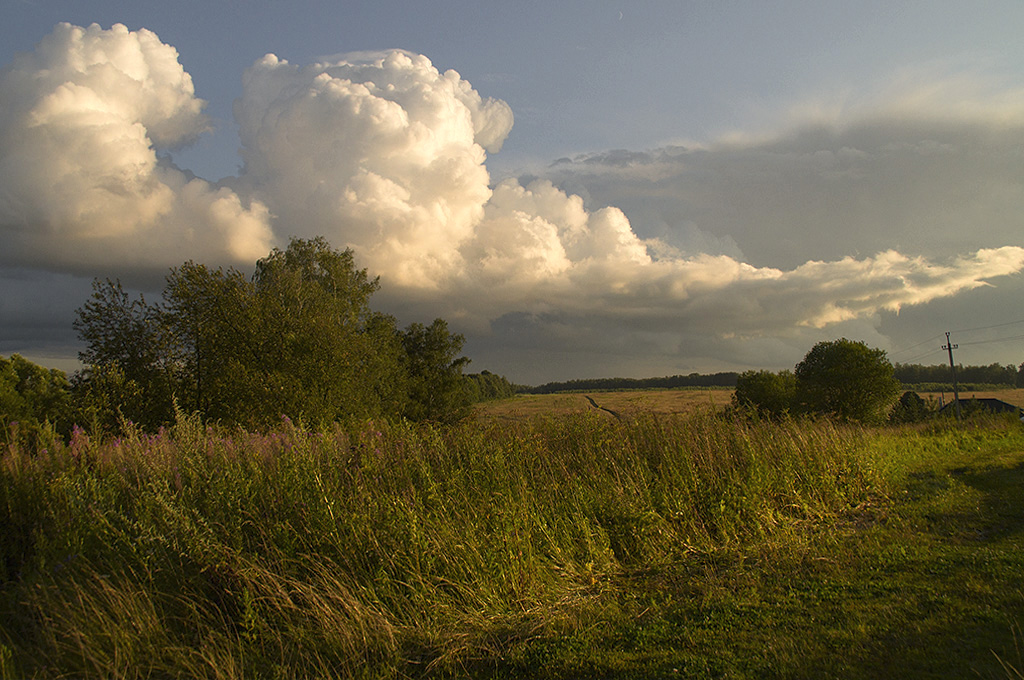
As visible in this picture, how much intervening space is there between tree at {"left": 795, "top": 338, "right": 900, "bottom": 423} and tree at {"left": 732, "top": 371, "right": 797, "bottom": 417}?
5.40 metres

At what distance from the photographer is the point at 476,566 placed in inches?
202

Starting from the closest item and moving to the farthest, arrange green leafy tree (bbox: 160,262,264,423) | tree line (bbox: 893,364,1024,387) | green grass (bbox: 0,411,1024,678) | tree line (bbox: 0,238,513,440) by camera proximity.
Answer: green grass (bbox: 0,411,1024,678) → tree line (bbox: 0,238,513,440) → green leafy tree (bbox: 160,262,264,423) → tree line (bbox: 893,364,1024,387)

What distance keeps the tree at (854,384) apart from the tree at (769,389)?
17.7ft

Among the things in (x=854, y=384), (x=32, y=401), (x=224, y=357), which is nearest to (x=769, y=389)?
(x=854, y=384)

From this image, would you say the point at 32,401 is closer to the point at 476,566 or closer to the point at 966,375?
the point at 476,566

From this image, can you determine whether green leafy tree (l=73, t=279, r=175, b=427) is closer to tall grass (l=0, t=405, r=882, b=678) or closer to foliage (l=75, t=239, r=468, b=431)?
foliage (l=75, t=239, r=468, b=431)

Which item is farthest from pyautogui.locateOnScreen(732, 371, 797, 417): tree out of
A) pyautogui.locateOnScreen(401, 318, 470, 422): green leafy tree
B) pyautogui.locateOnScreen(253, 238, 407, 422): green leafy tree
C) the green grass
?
the green grass

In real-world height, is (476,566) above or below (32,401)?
below

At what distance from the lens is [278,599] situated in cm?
473

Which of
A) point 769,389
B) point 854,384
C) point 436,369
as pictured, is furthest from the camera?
point 769,389

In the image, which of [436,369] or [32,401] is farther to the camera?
[436,369]

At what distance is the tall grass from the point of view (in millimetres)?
4277

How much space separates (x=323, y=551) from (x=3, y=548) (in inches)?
165

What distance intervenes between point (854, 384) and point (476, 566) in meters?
46.7
